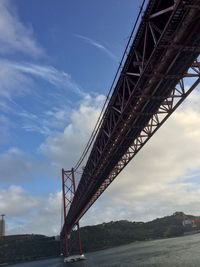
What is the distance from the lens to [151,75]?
22922 millimetres

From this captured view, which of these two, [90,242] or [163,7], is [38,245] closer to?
[90,242]

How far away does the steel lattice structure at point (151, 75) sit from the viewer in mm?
18438

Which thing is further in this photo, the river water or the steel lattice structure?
the river water

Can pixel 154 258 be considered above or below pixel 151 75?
below

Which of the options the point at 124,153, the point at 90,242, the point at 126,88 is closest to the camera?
the point at 126,88

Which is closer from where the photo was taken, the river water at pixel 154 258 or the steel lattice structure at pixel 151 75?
the steel lattice structure at pixel 151 75

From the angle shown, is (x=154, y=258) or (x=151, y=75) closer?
(x=151, y=75)

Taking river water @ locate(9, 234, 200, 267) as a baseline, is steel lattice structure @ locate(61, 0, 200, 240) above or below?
above

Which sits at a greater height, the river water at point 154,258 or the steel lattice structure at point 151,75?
the steel lattice structure at point 151,75

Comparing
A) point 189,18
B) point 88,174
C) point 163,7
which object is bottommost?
point 189,18

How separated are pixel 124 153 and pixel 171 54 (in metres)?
23.2

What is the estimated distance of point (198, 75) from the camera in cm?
2319

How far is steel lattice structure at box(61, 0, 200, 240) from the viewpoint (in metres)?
18.4

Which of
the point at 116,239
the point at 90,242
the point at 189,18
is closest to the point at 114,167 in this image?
the point at 189,18
